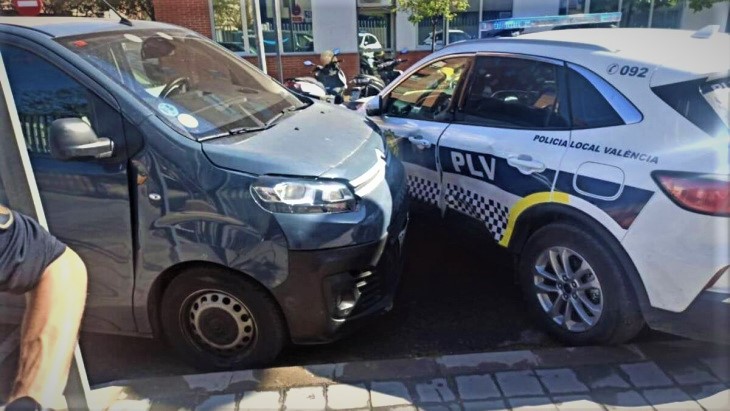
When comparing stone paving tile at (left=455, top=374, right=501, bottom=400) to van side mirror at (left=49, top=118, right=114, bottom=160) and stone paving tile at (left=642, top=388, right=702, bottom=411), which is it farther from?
van side mirror at (left=49, top=118, right=114, bottom=160)

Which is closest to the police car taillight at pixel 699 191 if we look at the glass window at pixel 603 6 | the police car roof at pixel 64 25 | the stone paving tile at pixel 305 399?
the stone paving tile at pixel 305 399

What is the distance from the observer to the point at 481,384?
262cm

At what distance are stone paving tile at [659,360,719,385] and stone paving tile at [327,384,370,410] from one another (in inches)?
61.3

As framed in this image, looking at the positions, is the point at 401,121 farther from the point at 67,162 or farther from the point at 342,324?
the point at 67,162

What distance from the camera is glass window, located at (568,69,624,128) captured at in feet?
9.20

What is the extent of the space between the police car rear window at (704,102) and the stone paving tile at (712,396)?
1.24 meters

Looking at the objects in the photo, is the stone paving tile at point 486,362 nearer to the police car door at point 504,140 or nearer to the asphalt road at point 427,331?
the asphalt road at point 427,331

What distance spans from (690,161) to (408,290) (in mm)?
1990

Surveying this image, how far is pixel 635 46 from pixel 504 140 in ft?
2.94

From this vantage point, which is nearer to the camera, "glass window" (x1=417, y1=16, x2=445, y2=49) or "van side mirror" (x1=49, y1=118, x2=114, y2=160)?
"van side mirror" (x1=49, y1=118, x2=114, y2=160)

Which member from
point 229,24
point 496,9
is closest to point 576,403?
point 229,24

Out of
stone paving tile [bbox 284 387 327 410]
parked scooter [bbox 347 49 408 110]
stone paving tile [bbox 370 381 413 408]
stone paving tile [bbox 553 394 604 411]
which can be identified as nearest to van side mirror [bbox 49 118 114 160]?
stone paving tile [bbox 284 387 327 410]

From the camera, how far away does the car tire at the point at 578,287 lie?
8.91ft

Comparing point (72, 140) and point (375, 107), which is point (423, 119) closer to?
point (375, 107)
